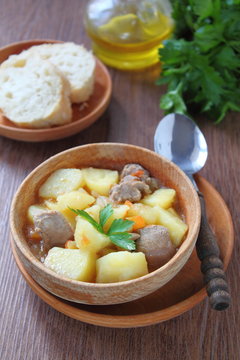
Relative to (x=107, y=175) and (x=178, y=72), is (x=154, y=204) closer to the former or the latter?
(x=107, y=175)

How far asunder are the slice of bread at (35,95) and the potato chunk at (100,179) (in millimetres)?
439

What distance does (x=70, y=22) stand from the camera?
255cm

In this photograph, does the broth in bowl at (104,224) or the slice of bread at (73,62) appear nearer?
the broth in bowl at (104,224)

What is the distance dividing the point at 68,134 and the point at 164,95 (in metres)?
0.50

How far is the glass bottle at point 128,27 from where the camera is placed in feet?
7.12

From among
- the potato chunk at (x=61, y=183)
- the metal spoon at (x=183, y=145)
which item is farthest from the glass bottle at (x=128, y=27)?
the potato chunk at (x=61, y=183)

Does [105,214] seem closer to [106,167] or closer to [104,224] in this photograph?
[104,224]

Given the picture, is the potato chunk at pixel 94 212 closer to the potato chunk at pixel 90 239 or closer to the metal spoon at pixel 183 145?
the potato chunk at pixel 90 239

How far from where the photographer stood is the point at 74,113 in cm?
199

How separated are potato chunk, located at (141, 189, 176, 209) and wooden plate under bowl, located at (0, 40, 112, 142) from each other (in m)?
0.57

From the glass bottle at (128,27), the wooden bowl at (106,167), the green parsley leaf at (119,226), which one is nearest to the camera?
the wooden bowl at (106,167)

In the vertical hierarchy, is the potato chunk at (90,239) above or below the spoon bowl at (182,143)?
above

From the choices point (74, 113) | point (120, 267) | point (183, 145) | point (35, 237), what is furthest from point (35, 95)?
point (120, 267)

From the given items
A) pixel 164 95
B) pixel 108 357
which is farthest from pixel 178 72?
pixel 108 357
